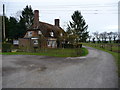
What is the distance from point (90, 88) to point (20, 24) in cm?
4138

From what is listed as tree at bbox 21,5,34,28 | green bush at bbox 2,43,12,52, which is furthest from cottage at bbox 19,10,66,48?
tree at bbox 21,5,34,28

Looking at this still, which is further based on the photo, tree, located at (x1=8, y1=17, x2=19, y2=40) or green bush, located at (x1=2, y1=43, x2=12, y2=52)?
tree, located at (x1=8, y1=17, x2=19, y2=40)

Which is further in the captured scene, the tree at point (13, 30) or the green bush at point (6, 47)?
the tree at point (13, 30)

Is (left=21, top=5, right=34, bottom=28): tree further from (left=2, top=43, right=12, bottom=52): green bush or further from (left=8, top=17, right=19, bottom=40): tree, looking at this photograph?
(left=2, top=43, right=12, bottom=52): green bush

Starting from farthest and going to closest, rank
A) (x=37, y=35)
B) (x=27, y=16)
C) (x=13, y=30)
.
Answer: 1. (x=27, y=16)
2. (x=13, y=30)
3. (x=37, y=35)

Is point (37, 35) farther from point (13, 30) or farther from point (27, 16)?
point (27, 16)

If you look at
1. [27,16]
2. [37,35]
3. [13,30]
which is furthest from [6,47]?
[27,16]

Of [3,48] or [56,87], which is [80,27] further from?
[56,87]

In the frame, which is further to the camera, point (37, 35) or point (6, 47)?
point (37, 35)

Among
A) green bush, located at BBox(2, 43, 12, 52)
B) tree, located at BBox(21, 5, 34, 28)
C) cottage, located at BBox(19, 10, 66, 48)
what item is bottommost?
green bush, located at BBox(2, 43, 12, 52)

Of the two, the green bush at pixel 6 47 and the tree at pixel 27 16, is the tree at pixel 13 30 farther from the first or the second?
the green bush at pixel 6 47

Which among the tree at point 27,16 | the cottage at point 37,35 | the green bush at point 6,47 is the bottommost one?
the green bush at point 6,47

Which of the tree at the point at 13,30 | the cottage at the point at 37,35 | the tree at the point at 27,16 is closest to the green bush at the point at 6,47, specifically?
the cottage at the point at 37,35

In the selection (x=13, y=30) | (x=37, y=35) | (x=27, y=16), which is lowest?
(x=37, y=35)
